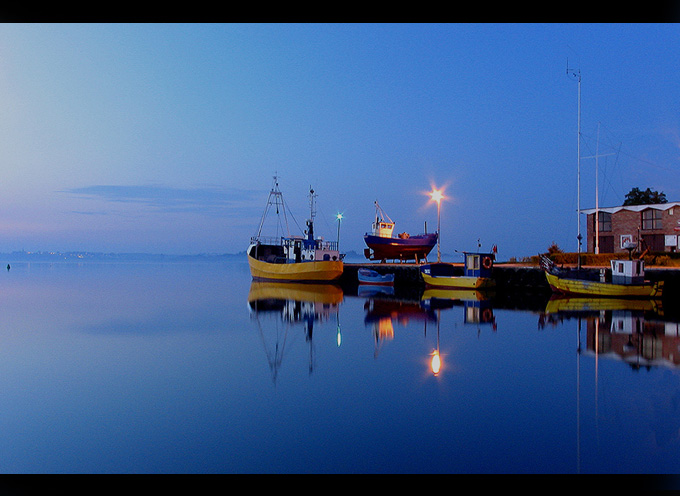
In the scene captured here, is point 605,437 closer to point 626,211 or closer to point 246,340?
point 246,340

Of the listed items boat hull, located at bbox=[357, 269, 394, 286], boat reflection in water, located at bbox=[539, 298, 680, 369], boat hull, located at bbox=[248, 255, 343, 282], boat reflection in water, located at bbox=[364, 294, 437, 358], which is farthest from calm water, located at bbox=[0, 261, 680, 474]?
boat hull, located at bbox=[357, 269, 394, 286]

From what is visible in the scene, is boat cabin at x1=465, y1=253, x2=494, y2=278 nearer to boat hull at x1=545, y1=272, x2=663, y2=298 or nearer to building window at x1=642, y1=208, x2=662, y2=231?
boat hull at x1=545, y1=272, x2=663, y2=298

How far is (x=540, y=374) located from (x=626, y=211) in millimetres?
31982

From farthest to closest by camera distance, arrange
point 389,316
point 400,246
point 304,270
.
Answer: point 400,246 < point 304,270 < point 389,316

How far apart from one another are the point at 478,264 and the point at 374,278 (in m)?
10.2

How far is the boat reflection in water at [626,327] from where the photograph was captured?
1293 cm

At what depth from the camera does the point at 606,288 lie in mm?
26922

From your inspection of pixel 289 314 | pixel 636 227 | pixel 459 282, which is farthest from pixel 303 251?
pixel 636 227

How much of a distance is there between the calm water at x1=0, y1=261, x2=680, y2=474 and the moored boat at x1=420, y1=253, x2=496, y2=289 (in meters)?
13.5

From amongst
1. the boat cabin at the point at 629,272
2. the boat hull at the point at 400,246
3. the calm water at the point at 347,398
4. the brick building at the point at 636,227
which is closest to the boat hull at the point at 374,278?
the boat hull at the point at 400,246

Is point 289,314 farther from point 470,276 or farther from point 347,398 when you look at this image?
point 470,276

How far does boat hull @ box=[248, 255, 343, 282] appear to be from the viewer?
39.8 metres
